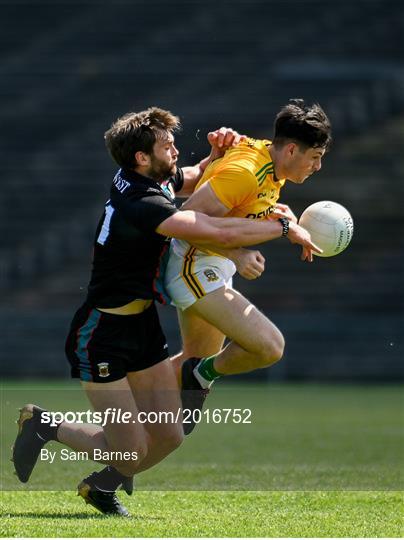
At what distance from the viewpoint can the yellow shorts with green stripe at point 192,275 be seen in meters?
6.09

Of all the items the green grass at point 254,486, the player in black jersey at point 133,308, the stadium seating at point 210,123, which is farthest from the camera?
the stadium seating at point 210,123

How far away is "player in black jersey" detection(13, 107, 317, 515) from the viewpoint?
19.0ft

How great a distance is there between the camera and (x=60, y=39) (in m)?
24.2

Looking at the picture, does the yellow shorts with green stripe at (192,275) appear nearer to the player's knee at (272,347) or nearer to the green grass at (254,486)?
the player's knee at (272,347)

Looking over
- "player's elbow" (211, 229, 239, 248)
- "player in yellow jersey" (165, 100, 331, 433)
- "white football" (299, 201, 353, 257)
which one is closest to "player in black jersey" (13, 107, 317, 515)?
"player's elbow" (211, 229, 239, 248)

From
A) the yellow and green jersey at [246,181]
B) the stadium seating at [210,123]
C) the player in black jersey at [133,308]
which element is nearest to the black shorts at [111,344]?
the player in black jersey at [133,308]

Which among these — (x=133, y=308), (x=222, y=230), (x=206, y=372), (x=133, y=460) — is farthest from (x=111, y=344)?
(x=222, y=230)

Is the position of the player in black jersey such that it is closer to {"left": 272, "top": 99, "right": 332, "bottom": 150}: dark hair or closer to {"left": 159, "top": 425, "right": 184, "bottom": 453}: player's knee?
{"left": 159, "top": 425, "right": 184, "bottom": 453}: player's knee

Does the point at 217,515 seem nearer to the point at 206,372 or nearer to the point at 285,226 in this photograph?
the point at 206,372

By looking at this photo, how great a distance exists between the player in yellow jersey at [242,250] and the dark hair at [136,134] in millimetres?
360

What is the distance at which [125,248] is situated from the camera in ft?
19.4

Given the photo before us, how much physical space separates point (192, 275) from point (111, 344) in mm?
592

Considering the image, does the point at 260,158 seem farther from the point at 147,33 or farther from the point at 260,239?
the point at 147,33

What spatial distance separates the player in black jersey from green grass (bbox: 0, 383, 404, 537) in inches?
14.5
